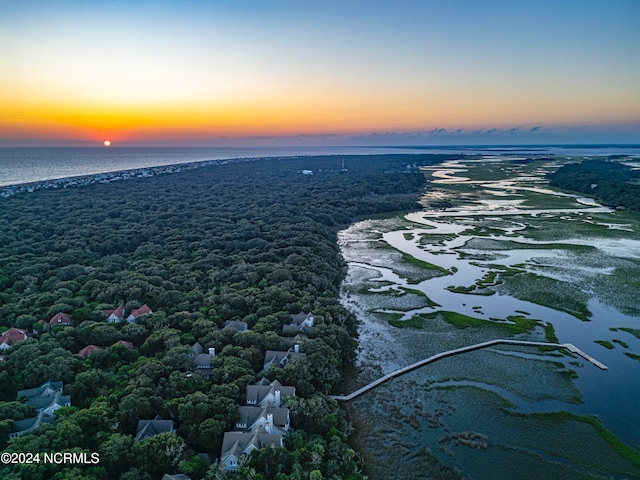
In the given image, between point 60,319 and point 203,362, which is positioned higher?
point 60,319

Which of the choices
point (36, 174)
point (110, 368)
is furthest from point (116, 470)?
point (36, 174)

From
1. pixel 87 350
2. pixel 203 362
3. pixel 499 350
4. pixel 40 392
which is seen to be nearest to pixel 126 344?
pixel 87 350

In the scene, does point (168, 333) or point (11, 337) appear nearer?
point (11, 337)

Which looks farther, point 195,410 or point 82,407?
point 82,407

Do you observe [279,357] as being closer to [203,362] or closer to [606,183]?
[203,362]

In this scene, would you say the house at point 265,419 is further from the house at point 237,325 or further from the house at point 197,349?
the house at point 237,325

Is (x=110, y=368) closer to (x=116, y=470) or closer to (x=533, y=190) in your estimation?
(x=116, y=470)

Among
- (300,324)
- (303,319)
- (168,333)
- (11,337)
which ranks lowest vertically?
(300,324)
